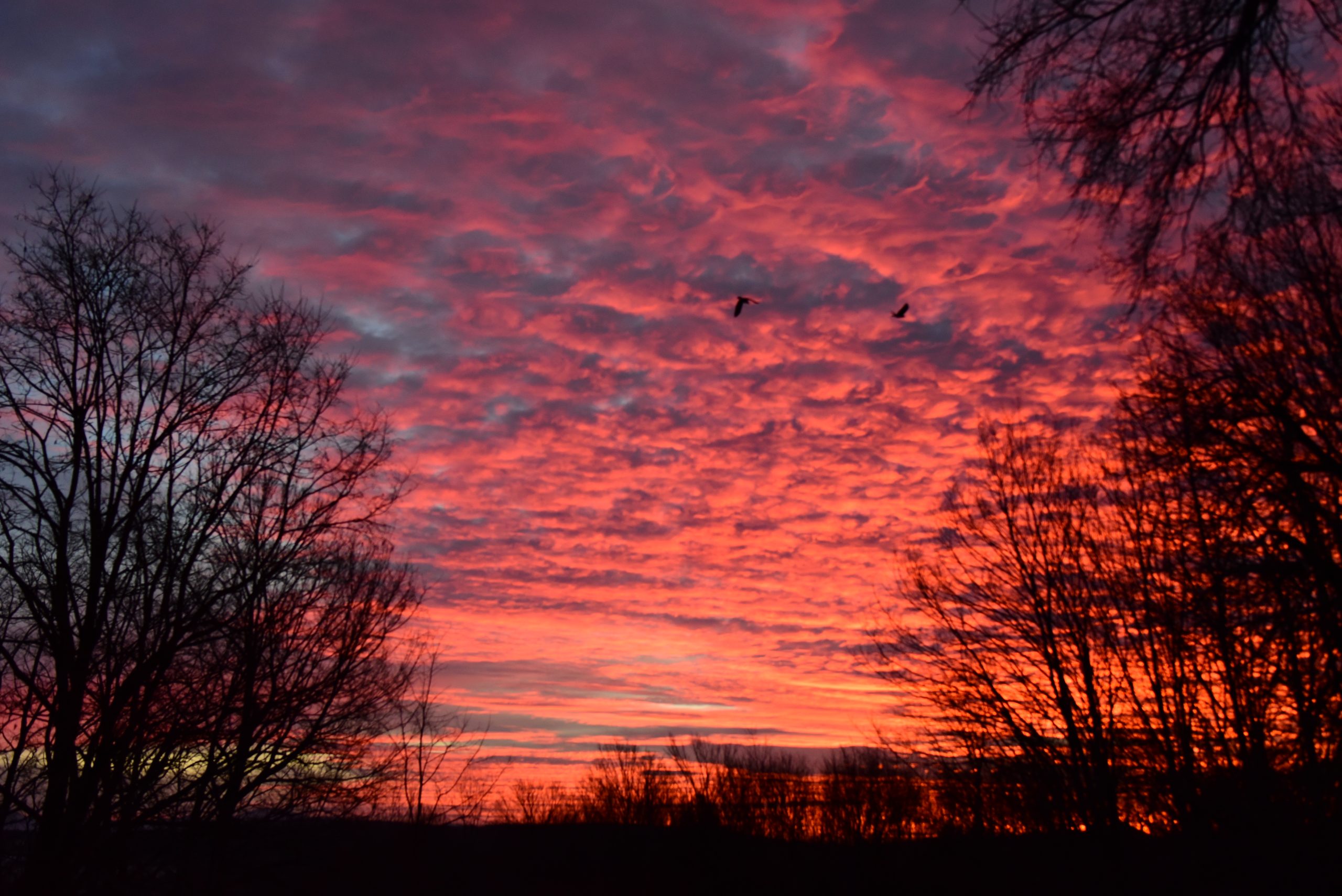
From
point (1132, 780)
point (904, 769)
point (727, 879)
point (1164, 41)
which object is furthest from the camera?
point (727, 879)

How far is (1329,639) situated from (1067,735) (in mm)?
9654

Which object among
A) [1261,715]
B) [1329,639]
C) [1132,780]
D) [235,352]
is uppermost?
[235,352]

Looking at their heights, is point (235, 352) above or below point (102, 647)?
above

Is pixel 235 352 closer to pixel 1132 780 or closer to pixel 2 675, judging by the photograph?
pixel 2 675

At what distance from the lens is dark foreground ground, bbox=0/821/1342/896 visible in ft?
44.9

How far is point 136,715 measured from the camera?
38.9 feet

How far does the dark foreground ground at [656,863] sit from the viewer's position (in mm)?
13688

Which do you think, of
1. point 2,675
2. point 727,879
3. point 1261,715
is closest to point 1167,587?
point 1261,715

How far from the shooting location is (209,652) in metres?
14.6

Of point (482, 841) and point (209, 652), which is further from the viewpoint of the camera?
point (482, 841)

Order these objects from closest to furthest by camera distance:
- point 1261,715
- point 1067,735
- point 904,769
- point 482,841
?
point 1261,715 → point 1067,735 → point 904,769 → point 482,841

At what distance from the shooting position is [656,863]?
4453cm

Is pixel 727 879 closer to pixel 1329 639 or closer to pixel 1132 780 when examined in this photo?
pixel 1132 780

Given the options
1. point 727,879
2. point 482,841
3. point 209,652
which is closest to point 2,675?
point 209,652
